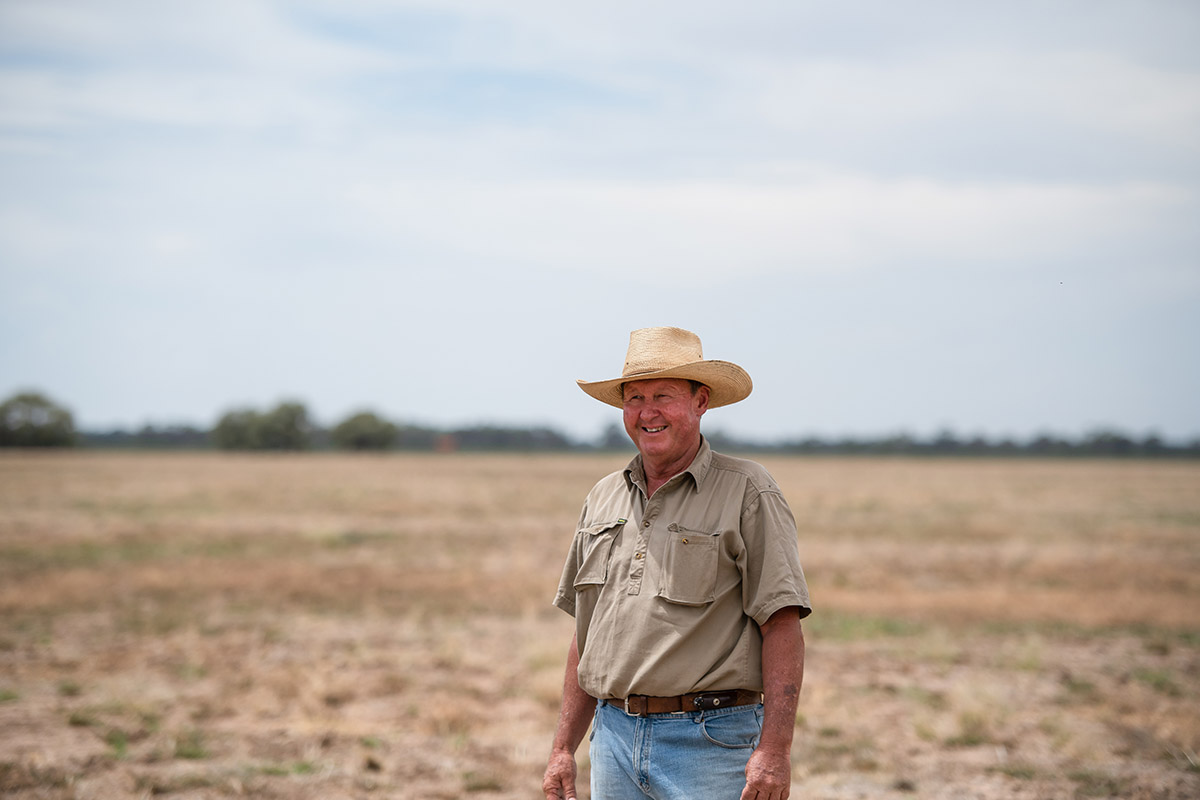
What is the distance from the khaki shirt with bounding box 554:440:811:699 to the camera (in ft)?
9.36

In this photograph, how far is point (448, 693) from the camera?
328 inches

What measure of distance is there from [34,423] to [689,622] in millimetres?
104207

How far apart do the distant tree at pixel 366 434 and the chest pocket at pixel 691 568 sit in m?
117

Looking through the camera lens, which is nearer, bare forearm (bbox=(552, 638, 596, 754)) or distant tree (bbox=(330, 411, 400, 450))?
bare forearm (bbox=(552, 638, 596, 754))

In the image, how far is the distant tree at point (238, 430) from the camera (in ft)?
375

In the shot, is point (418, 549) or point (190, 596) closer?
point (190, 596)

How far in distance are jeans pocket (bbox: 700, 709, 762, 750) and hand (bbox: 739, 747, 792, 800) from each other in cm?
11

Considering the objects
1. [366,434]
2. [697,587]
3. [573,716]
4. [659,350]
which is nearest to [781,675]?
[697,587]

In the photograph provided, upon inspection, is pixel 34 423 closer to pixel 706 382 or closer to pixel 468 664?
pixel 468 664

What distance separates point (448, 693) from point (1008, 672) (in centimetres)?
519

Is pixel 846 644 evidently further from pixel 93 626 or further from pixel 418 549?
pixel 418 549

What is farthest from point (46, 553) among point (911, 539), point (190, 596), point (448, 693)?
point (911, 539)

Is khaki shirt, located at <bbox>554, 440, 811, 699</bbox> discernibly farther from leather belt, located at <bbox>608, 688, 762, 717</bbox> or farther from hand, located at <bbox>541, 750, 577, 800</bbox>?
hand, located at <bbox>541, 750, 577, 800</bbox>

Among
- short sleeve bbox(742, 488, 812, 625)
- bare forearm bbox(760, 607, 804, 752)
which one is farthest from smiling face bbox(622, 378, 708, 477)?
bare forearm bbox(760, 607, 804, 752)
